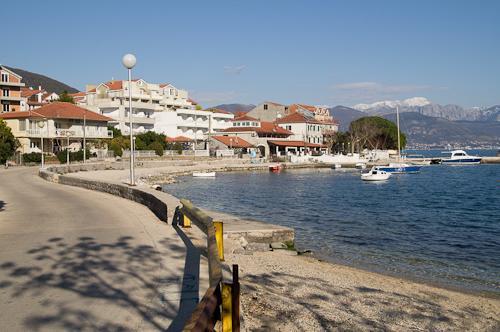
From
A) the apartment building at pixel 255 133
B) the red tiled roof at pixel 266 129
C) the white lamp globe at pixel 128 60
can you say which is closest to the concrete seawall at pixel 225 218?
the white lamp globe at pixel 128 60

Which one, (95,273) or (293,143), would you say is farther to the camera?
(293,143)

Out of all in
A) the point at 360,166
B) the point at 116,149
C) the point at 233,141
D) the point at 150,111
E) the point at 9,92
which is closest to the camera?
the point at 116,149

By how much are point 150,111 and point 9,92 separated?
26.9m

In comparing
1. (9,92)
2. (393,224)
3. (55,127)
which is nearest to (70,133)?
(55,127)

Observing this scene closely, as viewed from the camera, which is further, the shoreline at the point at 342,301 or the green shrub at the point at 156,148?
the green shrub at the point at 156,148

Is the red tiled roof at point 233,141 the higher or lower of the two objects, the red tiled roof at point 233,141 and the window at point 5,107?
the lower

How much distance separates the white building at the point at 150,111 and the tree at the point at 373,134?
29693 millimetres

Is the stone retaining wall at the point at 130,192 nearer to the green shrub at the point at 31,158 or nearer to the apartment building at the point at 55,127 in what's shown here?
the green shrub at the point at 31,158

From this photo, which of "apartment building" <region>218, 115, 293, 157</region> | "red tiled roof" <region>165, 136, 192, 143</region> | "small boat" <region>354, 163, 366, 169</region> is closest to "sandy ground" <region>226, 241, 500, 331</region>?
"small boat" <region>354, 163, 366, 169</region>

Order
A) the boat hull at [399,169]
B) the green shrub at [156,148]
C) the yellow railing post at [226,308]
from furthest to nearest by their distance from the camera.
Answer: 1. the green shrub at [156,148]
2. the boat hull at [399,169]
3. the yellow railing post at [226,308]

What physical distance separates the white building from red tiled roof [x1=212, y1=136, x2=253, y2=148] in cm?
502

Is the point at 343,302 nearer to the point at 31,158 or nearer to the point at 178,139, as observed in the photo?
the point at 31,158

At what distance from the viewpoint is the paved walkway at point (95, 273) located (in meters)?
7.62

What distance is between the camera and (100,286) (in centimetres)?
925
